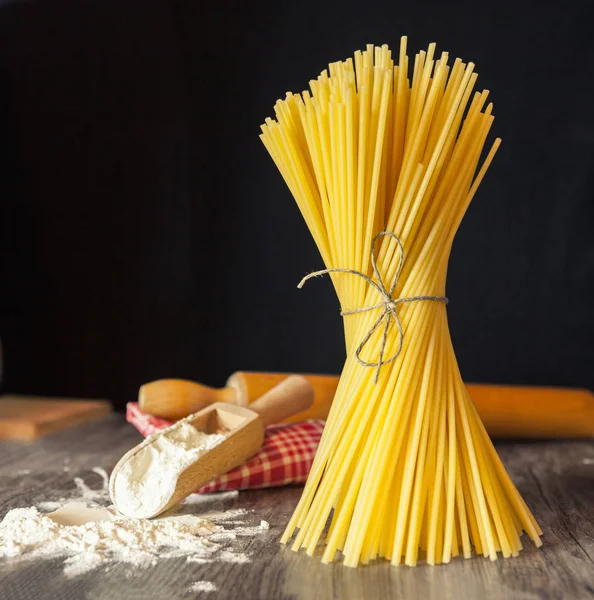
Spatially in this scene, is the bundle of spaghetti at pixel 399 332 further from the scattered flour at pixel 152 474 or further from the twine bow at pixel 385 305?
the scattered flour at pixel 152 474

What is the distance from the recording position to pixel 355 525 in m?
0.74

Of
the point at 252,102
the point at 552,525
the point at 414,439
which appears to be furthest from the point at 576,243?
the point at 414,439

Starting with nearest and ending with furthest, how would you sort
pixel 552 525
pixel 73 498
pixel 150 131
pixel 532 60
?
pixel 552 525 → pixel 73 498 → pixel 532 60 → pixel 150 131

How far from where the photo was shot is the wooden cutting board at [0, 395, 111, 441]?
1501 millimetres

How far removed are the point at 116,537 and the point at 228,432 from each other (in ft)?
0.78

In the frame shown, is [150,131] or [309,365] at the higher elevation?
[150,131]

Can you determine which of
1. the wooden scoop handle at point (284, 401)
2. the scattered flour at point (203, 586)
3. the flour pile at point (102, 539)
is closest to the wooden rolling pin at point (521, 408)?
the wooden scoop handle at point (284, 401)

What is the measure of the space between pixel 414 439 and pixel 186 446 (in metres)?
0.34

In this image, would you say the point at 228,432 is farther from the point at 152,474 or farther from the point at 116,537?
the point at 116,537

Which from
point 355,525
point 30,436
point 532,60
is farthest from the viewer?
point 532,60

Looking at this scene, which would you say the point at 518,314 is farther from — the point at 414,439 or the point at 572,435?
the point at 414,439

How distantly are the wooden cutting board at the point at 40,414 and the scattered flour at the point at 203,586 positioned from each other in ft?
2.99

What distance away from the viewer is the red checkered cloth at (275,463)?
105cm

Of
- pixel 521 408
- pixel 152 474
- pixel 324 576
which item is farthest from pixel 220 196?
pixel 324 576
